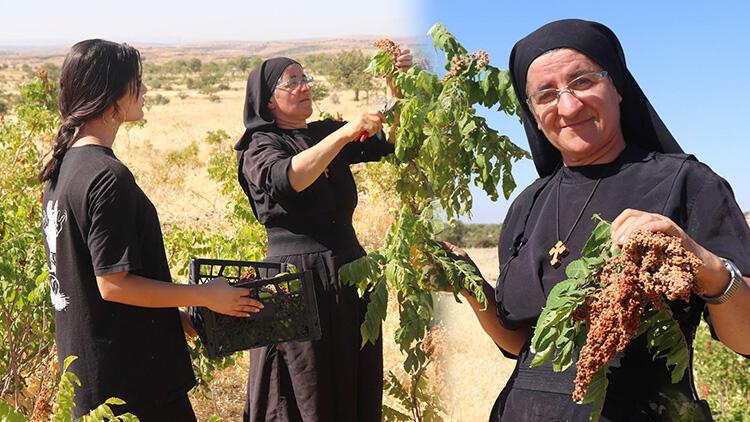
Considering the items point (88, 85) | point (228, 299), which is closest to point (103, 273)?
point (228, 299)

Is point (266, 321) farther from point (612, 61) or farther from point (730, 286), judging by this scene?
point (730, 286)

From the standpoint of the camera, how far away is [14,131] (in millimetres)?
6699

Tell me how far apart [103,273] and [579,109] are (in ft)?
4.20

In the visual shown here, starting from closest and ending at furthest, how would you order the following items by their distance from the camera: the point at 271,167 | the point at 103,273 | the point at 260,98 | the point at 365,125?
the point at 103,273
the point at 365,125
the point at 271,167
the point at 260,98

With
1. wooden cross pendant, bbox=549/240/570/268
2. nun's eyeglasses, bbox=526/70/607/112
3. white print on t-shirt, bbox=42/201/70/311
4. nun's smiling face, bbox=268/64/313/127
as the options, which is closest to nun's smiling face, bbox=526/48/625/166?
nun's eyeglasses, bbox=526/70/607/112

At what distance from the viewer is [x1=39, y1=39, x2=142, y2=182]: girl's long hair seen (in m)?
2.49

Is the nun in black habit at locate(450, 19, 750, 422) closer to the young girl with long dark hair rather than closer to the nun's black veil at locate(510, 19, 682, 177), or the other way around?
the nun's black veil at locate(510, 19, 682, 177)

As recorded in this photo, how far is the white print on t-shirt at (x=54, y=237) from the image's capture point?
243 centimetres

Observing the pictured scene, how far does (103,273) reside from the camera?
235cm

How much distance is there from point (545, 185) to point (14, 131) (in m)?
5.52

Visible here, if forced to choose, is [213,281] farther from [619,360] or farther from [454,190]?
[619,360]

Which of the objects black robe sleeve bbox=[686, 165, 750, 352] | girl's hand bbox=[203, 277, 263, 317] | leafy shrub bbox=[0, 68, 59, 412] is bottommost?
leafy shrub bbox=[0, 68, 59, 412]

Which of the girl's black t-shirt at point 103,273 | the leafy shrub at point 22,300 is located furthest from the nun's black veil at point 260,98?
the girl's black t-shirt at point 103,273

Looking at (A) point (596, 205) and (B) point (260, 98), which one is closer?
(A) point (596, 205)
